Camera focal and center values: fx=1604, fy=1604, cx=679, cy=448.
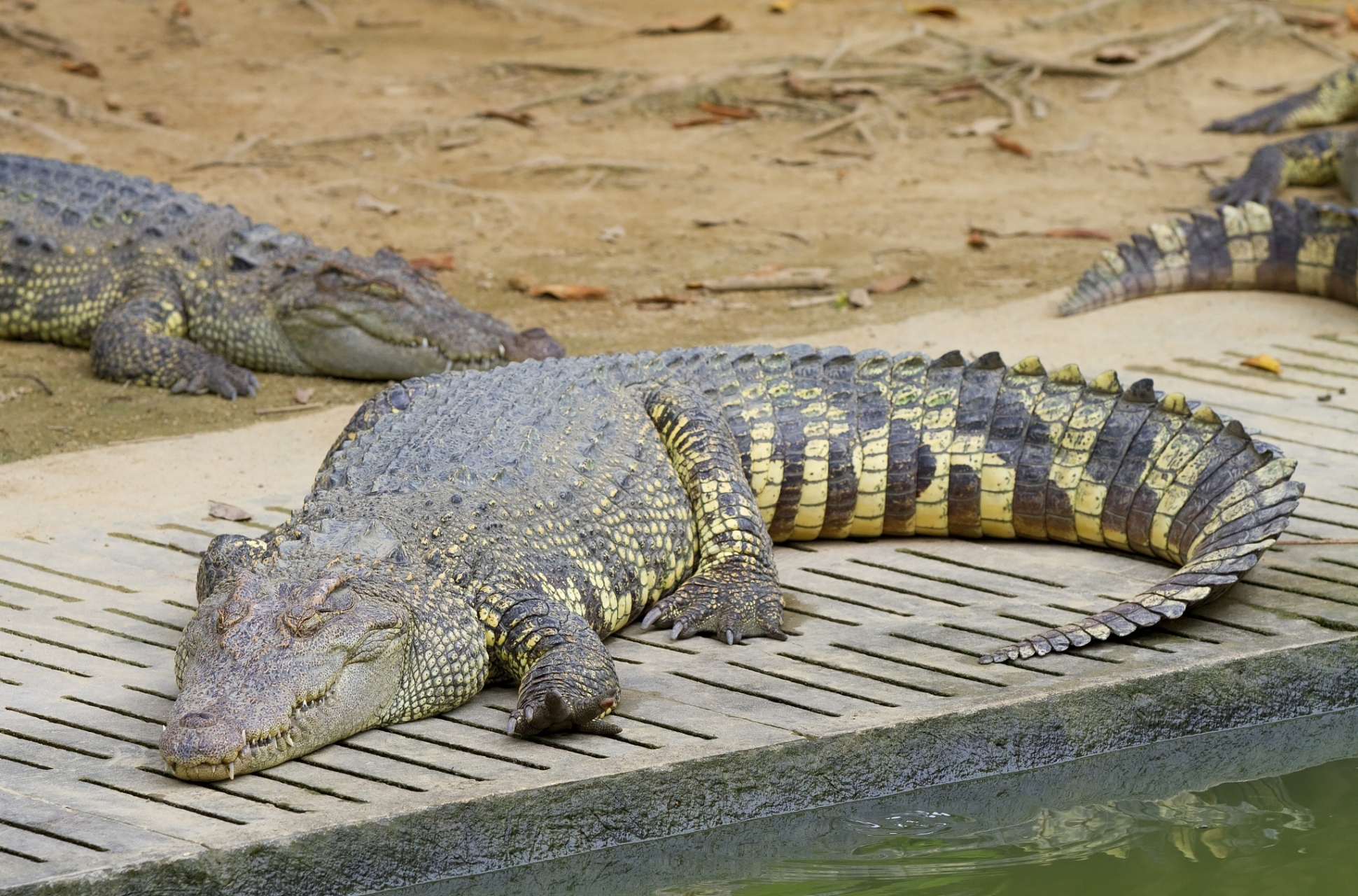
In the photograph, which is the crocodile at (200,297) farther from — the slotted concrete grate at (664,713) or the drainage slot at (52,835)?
the drainage slot at (52,835)

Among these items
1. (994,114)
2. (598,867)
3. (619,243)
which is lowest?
(598,867)

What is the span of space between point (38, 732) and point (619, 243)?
5.45m

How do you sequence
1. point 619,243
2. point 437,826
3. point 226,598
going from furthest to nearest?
point 619,243
point 226,598
point 437,826

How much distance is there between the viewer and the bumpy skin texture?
10.5m

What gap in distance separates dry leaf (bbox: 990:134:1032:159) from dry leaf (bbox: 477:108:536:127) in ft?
9.89

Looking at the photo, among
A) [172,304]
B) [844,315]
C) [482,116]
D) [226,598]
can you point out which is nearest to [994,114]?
[482,116]

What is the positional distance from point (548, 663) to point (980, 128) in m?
7.84

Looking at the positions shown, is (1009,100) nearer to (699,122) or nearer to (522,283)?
(699,122)

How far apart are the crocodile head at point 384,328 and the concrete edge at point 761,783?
3.42 metres

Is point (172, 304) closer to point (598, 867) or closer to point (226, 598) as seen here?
point (226, 598)

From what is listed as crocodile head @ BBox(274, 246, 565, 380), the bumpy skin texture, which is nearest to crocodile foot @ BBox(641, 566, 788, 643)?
crocodile head @ BBox(274, 246, 565, 380)

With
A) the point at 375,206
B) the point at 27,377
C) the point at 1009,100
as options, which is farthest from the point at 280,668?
the point at 1009,100

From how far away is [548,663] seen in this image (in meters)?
3.60

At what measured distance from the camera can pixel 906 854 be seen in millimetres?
3564
